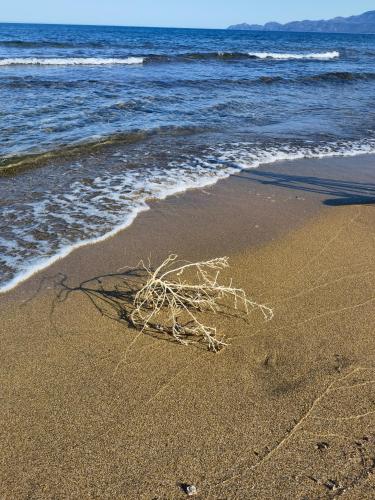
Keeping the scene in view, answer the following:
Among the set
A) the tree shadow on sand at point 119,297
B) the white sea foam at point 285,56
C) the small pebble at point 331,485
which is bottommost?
the small pebble at point 331,485

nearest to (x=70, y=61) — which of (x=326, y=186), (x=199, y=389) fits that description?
(x=326, y=186)

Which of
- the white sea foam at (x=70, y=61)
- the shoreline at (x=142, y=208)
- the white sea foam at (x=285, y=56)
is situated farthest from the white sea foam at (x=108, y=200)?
the white sea foam at (x=285, y=56)

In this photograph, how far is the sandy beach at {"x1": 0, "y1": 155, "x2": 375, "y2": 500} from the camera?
7.06 ft

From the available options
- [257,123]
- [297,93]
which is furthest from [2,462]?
[297,93]

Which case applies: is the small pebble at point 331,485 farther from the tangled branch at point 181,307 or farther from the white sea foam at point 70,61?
the white sea foam at point 70,61

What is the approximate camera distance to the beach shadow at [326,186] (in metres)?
5.85

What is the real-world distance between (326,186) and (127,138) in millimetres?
3991

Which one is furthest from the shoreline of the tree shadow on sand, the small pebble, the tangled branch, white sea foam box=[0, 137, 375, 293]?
the small pebble

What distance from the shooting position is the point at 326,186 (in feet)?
21.0

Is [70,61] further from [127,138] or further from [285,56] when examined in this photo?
[127,138]

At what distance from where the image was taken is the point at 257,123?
10.2 meters

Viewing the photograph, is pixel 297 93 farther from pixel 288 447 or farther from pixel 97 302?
pixel 288 447

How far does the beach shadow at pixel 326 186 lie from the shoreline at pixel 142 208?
326mm

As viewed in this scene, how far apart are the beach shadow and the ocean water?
0.52 meters
